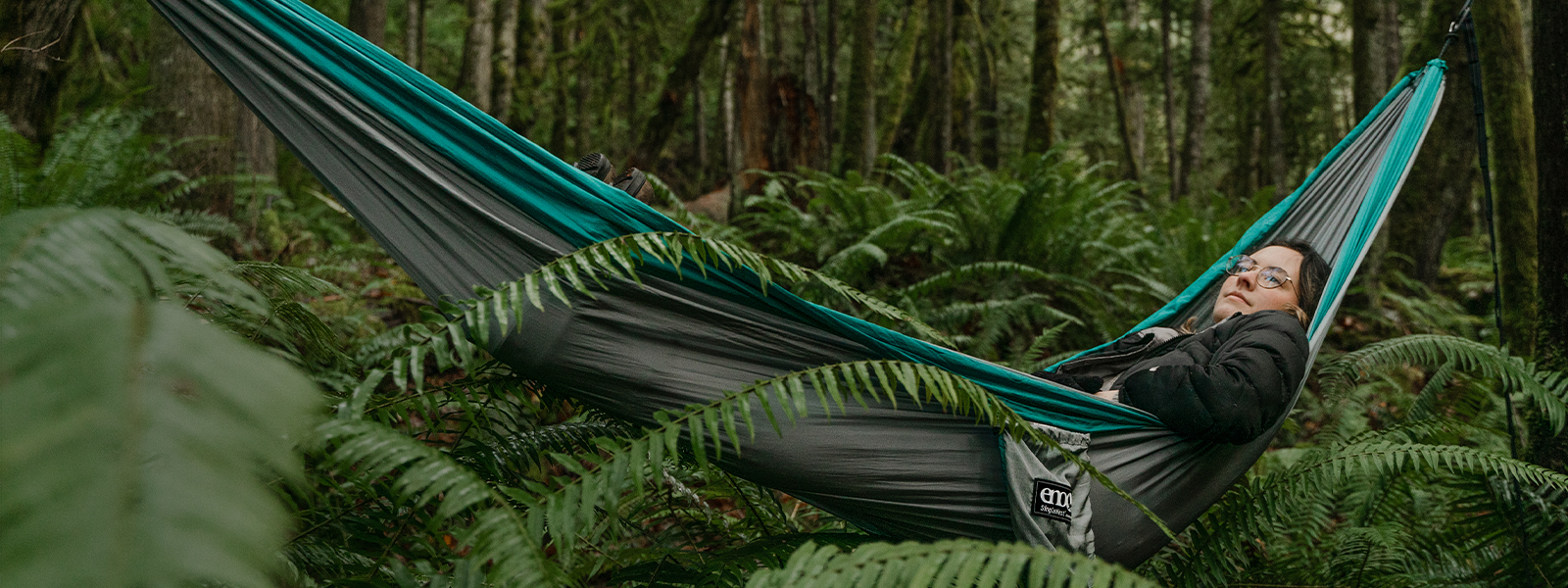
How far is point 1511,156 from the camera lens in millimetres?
2707

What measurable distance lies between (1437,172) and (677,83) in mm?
4469

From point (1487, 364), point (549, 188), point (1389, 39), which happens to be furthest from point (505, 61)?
point (1389, 39)

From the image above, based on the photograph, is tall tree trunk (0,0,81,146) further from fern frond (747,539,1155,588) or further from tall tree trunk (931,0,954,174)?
tall tree trunk (931,0,954,174)

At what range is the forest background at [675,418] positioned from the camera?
608 millimetres

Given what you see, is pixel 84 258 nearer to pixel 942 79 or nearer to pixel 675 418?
pixel 675 418

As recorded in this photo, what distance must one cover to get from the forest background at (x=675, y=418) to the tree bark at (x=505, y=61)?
0.10 ft

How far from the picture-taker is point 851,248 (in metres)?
3.70

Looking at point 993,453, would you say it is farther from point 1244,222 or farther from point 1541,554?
point 1244,222

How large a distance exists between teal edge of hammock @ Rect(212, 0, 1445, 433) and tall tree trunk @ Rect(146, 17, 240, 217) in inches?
124

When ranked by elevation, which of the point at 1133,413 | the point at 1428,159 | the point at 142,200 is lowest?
the point at 1133,413

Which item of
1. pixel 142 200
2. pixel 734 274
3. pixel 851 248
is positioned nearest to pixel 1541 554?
pixel 734 274

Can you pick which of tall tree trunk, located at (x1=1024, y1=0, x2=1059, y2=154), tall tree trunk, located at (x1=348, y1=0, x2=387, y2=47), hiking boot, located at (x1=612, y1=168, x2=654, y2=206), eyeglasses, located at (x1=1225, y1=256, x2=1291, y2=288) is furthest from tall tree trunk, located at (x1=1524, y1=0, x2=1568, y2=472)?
tall tree trunk, located at (x1=348, y1=0, x2=387, y2=47)

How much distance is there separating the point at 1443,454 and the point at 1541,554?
18.1 inches

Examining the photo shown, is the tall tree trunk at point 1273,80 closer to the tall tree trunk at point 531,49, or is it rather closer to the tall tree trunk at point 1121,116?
the tall tree trunk at point 1121,116
